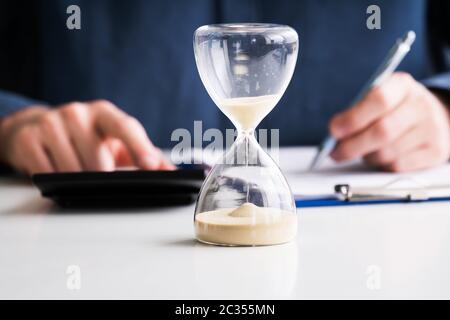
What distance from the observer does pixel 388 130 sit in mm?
1077

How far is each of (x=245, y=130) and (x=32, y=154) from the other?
477mm

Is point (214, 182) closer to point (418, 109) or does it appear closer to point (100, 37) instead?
point (418, 109)

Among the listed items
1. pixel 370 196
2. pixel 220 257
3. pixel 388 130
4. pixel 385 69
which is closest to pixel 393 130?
pixel 388 130

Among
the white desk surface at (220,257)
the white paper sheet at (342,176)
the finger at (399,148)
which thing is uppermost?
the white desk surface at (220,257)

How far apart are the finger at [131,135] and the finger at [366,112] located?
0.26 m

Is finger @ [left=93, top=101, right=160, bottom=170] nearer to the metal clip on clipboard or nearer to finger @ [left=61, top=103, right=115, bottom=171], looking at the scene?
Answer: finger @ [left=61, top=103, right=115, bottom=171]

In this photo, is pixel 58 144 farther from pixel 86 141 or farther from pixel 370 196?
pixel 370 196

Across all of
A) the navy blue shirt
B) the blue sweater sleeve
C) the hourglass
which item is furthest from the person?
the hourglass

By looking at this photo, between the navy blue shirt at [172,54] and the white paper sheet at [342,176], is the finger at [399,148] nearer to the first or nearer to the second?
the white paper sheet at [342,176]

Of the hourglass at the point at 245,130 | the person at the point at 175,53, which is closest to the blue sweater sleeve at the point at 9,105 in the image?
the person at the point at 175,53

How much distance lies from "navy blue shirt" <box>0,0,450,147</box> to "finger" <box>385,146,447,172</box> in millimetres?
514

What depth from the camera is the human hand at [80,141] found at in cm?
98

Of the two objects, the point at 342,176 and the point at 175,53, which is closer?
the point at 342,176
